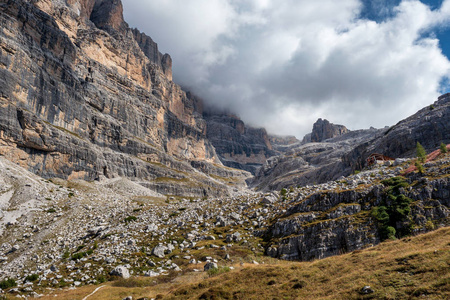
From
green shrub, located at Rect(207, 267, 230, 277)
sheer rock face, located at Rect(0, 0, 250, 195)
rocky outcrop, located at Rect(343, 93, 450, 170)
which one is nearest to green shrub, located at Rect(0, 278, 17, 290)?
green shrub, located at Rect(207, 267, 230, 277)

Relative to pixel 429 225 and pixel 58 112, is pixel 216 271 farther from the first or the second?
pixel 58 112

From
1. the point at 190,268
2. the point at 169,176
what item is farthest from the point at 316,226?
the point at 169,176

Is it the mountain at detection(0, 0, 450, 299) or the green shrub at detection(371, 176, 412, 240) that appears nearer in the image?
the mountain at detection(0, 0, 450, 299)

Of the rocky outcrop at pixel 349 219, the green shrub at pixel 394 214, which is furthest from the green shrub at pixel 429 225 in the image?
the green shrub at pixel 394 214

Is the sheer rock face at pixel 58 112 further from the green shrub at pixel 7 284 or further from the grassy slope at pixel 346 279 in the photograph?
the grassy slope at pixel 346 279

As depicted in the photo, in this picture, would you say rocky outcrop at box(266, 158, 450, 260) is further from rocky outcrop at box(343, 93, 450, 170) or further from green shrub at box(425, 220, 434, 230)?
rocky outcrop at box(343, 93, 450, 170)

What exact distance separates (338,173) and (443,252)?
524 feet

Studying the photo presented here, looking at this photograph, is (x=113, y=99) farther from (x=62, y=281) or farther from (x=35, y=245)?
(x=62, y=281)

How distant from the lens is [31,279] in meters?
33.0

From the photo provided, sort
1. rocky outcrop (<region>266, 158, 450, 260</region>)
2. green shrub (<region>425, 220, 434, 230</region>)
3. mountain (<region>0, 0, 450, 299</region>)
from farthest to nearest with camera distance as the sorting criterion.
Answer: rocky outcrop (<region>266, 158, 450, 260</region>), green shrub (<region>425, 220, 434, 230</region>), mountain (<region>0, 0, 450, 299</region>)

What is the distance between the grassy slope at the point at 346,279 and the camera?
1480cm

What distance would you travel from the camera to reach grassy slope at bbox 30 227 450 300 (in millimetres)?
14805

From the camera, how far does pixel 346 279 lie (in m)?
18.2

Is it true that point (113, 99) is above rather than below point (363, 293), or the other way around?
above
